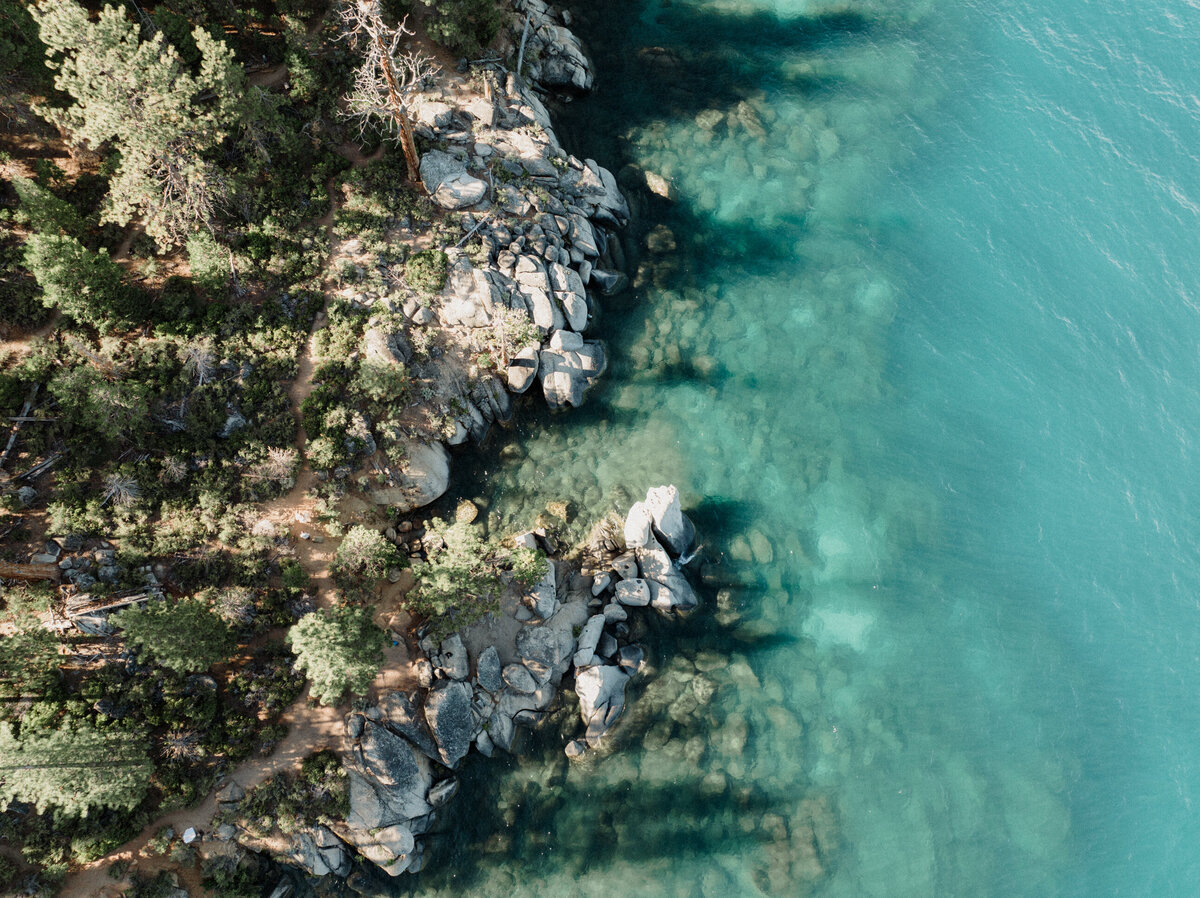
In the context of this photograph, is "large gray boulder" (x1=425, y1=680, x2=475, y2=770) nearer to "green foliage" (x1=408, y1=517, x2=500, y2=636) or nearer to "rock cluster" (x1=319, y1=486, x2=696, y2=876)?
"rock cluster" (x1=319, y1=486, x2=696, y2=876)

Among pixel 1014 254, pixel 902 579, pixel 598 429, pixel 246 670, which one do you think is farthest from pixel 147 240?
pixel 1014 254

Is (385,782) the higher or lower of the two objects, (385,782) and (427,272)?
the lower

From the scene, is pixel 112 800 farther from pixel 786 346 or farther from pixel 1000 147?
pixel 1000 147

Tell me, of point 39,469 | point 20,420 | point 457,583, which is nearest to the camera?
point 39,469

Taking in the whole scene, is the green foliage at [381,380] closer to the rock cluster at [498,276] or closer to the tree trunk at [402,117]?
the rock cluster at [498,276]

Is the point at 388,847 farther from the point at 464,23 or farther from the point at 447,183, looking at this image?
the point at 464,23

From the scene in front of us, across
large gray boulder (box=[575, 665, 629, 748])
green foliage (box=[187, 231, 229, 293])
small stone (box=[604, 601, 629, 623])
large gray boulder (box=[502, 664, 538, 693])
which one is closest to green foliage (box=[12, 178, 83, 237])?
green foliage (box=[187, 231, 229, 293])

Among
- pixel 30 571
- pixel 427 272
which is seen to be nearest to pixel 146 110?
pixel 427 272
